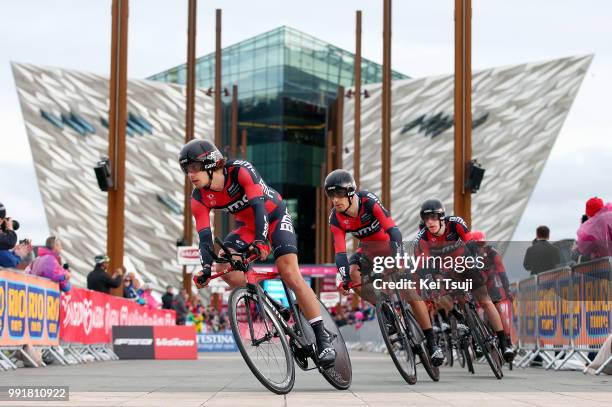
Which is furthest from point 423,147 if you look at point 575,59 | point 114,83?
point 114,83

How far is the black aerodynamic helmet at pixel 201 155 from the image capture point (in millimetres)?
7801

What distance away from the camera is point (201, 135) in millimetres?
87938

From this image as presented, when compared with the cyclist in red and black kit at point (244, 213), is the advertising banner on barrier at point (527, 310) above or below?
below

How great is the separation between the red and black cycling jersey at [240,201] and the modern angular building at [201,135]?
231ft

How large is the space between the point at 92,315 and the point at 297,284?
36.8ft

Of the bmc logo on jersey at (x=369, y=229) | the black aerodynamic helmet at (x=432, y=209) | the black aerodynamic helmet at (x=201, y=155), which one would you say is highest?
the black aerodynamic helmet at (x=201, y=155)

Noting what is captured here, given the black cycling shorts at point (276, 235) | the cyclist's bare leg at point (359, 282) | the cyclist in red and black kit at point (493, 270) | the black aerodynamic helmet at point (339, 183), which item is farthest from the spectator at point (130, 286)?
the black cycling shorts at point (276, 235)

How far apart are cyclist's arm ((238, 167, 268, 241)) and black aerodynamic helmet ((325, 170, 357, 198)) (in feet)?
4.69

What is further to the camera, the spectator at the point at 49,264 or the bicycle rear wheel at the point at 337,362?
the spectator at the point at 49,264

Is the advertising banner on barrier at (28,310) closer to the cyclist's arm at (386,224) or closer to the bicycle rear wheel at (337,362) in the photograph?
the cyclist's arm at (386,224)

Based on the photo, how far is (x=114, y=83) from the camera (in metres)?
24.2

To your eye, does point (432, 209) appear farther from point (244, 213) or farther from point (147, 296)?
point (147, 296)

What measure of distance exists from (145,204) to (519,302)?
225 feet

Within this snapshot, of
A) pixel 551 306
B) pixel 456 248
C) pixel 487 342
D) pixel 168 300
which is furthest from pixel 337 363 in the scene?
pixel 168 300
